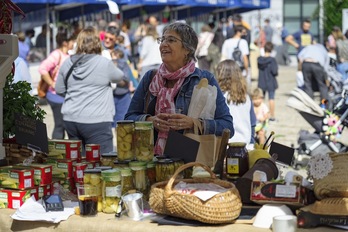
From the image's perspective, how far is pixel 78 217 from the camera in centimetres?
367

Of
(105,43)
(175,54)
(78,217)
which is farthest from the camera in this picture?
(105,43)

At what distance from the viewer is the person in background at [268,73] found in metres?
15.2

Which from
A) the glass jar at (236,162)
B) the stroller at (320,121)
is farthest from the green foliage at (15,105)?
the stroller at (320,121)

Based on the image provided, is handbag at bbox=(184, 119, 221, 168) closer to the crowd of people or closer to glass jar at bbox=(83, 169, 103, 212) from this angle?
the crowd of people

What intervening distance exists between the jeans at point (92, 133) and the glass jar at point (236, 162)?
3.61 metres

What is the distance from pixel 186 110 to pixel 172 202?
1087 mm

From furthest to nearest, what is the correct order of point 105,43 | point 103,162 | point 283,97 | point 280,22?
point 280,22, point 283,97, point 105,43, point 103,162

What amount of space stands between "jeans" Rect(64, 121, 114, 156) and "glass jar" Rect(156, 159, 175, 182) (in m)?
3.70

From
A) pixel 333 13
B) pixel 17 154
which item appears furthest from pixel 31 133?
pixel 333 13

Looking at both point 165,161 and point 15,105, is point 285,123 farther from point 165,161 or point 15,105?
point 165,161

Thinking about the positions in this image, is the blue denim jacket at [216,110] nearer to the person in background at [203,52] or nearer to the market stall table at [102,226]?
the market stall table at [102,226]

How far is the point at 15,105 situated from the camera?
434cm

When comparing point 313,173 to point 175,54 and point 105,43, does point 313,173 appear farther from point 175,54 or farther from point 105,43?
point 105,43

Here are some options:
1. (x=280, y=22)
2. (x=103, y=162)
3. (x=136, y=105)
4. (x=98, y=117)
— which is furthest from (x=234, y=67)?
(x=280, y=22)
